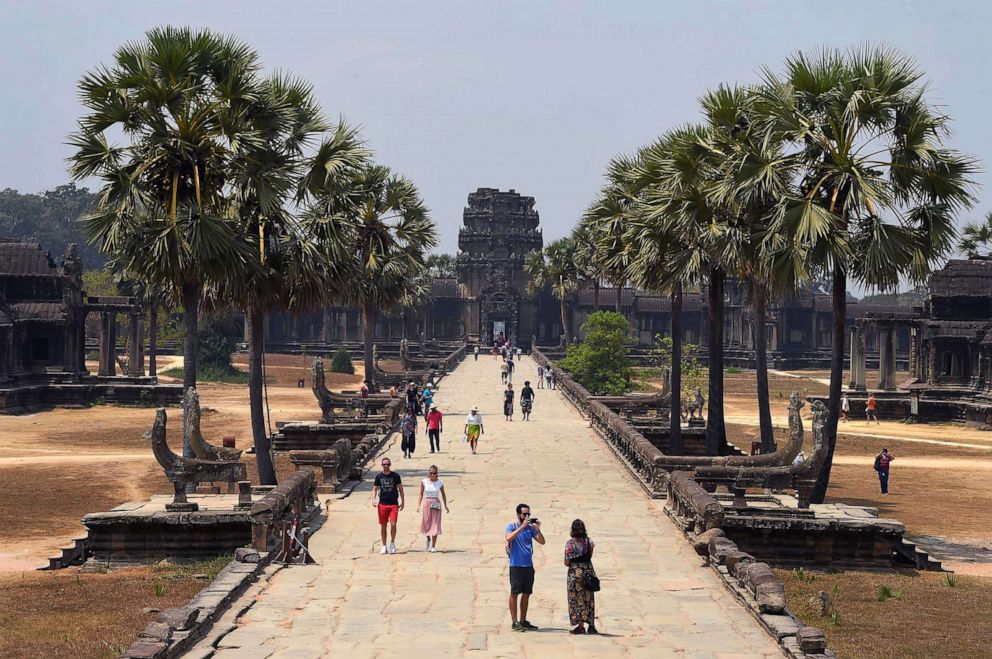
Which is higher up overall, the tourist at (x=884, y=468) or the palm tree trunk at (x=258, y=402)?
the palm tree trunk at (x=258, y=402)

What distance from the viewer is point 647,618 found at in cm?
1576

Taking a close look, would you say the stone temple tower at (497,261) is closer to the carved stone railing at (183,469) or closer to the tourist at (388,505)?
the carved stone railing at (183,469)

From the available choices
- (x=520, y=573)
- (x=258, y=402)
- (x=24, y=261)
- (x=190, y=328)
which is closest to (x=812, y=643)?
Result: (x=520, y=573)

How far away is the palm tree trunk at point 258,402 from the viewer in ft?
87.9

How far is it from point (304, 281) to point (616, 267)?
1363 cm

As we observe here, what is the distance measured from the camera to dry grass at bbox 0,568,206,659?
1531 centimetres

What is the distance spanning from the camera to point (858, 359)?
63469 millimetres

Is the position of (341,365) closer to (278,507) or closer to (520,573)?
(278,507)

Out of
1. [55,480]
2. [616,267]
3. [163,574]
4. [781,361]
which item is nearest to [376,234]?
[616,267]

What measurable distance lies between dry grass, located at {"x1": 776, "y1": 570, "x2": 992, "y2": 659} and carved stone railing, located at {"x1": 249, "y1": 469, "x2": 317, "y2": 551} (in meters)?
7.17

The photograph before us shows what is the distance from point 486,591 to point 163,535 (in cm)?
655

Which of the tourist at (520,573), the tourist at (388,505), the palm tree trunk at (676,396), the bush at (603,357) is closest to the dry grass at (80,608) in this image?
the tourist at (388,505)

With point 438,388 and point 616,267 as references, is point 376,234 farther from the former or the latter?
point 438,388

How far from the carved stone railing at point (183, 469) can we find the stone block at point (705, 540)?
7800 millimetres
